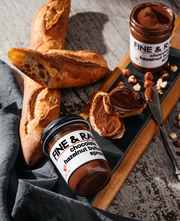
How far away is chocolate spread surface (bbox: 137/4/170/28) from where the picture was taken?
0.92m

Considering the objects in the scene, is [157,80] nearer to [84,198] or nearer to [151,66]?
[151,66]

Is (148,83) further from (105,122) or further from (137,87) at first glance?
(105,122)

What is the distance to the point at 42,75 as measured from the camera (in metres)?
1.00

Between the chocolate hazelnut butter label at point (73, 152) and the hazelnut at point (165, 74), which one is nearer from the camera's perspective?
the chocolate hazelnut butter label at point (73, 152)

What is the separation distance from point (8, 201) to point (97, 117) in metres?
0.44

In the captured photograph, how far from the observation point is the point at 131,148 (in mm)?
952

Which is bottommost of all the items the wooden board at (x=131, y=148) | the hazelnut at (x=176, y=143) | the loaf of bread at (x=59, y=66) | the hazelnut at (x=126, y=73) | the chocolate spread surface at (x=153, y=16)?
the hazelnut at (x=176, y=143)

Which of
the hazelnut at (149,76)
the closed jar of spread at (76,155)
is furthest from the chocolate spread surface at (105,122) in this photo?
the hazelnut at (149,76)

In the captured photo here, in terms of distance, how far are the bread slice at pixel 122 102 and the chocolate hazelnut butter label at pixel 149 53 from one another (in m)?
0.16

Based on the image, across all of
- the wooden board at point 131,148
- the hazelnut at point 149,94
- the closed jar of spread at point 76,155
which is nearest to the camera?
the closed jar of spread at point 76,155

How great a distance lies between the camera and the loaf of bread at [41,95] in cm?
92

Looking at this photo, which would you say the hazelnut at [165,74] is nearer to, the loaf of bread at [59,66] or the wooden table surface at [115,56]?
the wooden table surface at [115,56]

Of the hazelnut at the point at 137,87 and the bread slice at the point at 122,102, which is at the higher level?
the bread slice at the point at 122,102

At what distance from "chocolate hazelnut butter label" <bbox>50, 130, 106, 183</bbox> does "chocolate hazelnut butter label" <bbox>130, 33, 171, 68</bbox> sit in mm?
426
